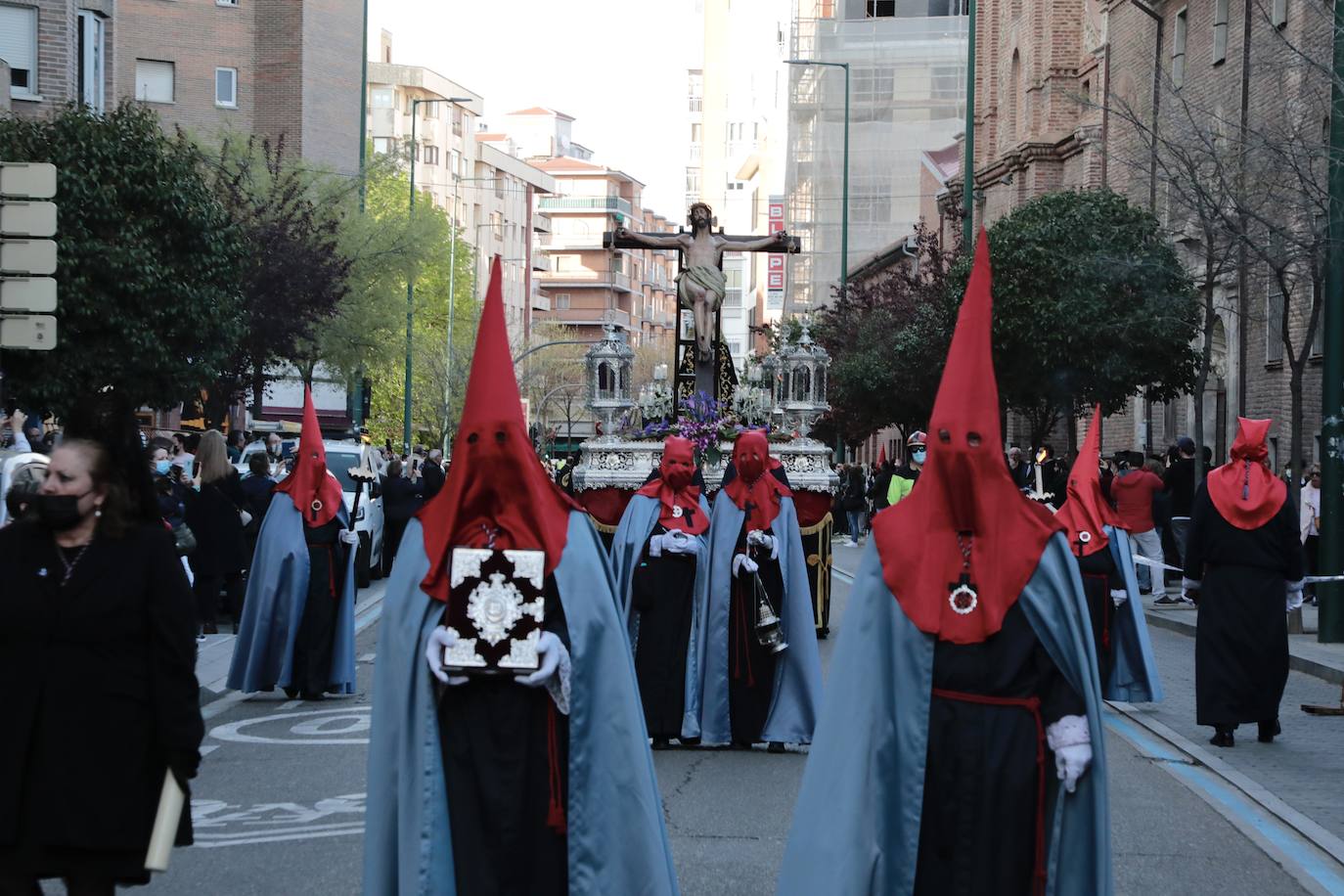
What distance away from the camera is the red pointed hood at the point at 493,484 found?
5984 mm

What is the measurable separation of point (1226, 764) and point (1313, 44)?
1294 cm

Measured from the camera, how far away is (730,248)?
2284cm

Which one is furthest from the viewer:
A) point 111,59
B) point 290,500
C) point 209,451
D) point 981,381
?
point 111,59

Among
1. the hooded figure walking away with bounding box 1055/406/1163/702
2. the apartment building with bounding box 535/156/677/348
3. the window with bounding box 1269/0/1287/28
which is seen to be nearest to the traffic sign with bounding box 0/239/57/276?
the hooded figure walking away with bounding box 1055/406/1163/702

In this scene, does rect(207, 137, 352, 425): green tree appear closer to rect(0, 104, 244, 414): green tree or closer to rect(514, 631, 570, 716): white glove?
rect(0, 104, 244, 414): green tree

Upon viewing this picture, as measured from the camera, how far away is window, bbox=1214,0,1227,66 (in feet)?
120

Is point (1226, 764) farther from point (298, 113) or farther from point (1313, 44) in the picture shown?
point (298, 113)

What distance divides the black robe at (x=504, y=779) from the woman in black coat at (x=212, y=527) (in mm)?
11809

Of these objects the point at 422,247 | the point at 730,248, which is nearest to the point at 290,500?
the point at 730,248

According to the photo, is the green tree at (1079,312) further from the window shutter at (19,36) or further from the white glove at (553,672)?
the white glove at (553,672)

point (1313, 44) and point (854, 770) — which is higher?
point (1313, 44)

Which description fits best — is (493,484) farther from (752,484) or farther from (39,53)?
(39,53)

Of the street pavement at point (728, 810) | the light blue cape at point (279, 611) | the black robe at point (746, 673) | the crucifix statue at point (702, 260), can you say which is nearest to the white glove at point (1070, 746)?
the street pavement at point (728, 810)

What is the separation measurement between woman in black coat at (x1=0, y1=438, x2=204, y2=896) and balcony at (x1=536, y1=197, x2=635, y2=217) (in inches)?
6488
